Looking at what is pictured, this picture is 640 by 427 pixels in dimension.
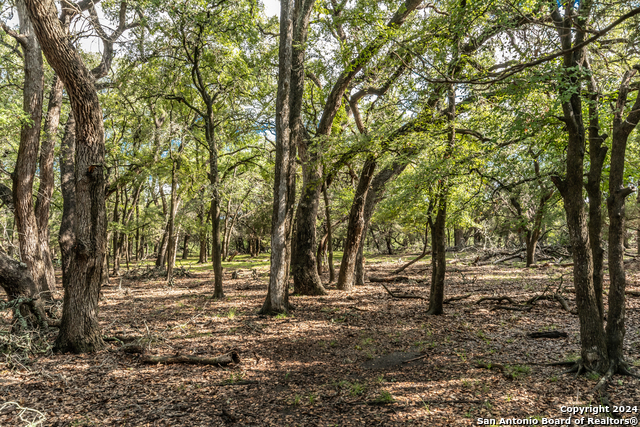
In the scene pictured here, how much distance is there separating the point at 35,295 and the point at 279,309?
4.93 m

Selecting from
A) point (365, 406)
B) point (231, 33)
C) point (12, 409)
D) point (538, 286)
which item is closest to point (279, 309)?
point (365, 406)

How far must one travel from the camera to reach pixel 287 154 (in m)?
8.91

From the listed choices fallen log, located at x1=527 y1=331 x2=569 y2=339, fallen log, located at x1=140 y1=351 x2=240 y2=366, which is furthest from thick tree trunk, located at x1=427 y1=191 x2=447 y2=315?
fallen log, located at x1=140 y1=351 x2=240 y2=366

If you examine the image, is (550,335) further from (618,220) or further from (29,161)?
(29,161)

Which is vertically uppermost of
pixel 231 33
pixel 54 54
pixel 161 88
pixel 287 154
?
pixel 231 33

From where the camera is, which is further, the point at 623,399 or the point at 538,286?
the point at 538,286

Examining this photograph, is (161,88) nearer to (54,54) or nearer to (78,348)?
(54,54)

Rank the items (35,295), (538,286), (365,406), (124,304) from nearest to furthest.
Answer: (365,406)
(35,295)
(124,304)
(538,286)

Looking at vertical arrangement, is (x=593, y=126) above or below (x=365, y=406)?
above

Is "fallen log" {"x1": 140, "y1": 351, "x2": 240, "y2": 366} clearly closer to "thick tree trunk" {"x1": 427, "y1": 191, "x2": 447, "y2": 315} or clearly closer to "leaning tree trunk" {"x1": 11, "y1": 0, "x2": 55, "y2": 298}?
"thick tree trunk" {"x1": 427, "y1": 191, "x2": 447, "y2": 315}

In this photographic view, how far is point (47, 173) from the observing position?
10.9m

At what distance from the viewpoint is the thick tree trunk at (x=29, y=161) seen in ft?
29.9

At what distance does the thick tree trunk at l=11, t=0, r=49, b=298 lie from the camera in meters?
9.12

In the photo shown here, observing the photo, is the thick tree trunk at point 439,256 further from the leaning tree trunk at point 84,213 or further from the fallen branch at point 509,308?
the leaning tree trunk at point 84,213
